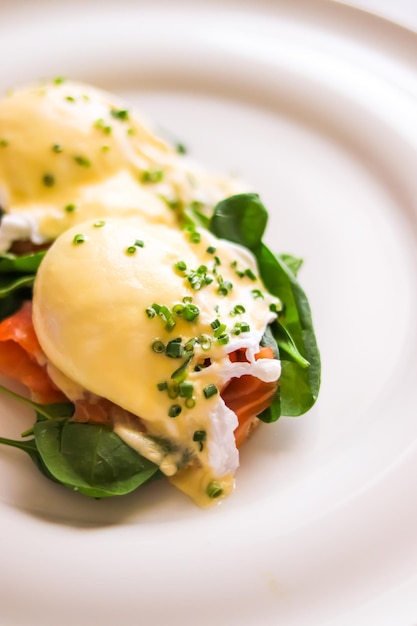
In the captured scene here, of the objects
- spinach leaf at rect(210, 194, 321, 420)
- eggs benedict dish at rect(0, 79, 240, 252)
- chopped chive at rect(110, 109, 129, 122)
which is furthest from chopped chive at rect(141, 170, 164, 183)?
spinach leaf at rect(210, 194, 321, 420)

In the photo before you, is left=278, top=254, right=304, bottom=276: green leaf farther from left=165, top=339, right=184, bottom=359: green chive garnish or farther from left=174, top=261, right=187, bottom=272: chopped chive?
left=165, top=339, right=184, bottom=359: green chive garnish

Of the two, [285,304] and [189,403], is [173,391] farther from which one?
[285,304]

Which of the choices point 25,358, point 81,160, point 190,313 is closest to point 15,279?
point 25,358

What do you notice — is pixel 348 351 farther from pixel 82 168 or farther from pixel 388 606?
pixel 82 168

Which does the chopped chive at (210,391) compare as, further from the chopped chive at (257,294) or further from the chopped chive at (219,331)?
the chopped chive at (257,294)

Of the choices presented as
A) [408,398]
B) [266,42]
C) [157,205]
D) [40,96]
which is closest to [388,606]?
[408,398]

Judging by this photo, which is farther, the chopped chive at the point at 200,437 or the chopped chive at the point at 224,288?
the chopped chive at the point at 224,288

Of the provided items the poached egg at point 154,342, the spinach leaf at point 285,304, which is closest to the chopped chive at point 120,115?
the spinach leaf at point 285,304
